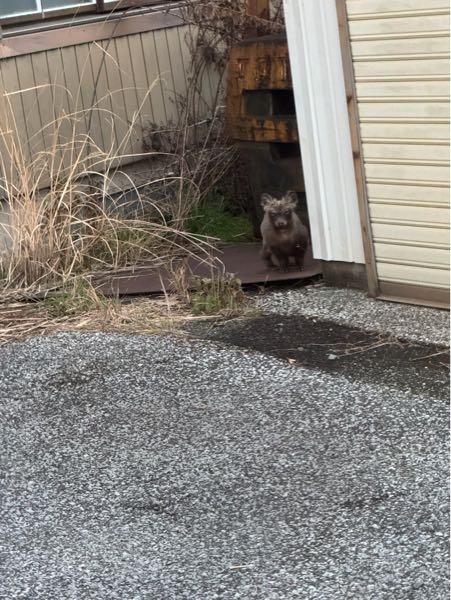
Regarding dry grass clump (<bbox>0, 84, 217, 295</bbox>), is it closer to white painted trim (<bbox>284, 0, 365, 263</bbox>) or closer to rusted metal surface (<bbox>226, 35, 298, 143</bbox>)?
rusted metal surface (<bbox>226, 35, 298, 143</bbox>)

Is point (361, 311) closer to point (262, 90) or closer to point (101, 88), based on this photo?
point (262, 90)

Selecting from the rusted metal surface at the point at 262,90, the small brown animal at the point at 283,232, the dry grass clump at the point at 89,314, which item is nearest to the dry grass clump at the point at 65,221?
the dry grass clump at the point at 89,314

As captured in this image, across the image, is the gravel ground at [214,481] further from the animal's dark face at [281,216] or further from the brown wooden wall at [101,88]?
the brown wooden wall at [101,88]

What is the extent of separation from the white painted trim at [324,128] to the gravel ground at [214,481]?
1136 millimetres

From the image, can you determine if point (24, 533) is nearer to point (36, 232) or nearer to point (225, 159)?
point (36, 232)

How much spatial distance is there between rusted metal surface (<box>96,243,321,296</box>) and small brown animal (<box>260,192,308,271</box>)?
9cm

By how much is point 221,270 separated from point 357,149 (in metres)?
1.46

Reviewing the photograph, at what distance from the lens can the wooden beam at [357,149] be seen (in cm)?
605

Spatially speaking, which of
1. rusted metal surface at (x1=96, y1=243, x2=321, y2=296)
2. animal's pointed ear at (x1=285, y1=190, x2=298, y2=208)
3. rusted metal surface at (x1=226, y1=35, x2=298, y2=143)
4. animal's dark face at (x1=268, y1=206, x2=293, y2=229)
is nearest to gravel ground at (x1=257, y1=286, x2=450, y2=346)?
rusted metal surface at (x1=96, y1=243, x2=321, y2=296)

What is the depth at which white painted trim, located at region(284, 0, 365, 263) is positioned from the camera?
622 cm

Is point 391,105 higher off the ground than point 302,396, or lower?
higher

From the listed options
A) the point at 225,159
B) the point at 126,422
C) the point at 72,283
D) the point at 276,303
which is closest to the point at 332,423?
the point at 126,422

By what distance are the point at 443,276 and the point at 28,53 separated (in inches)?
147

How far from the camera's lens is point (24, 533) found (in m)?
4.07
